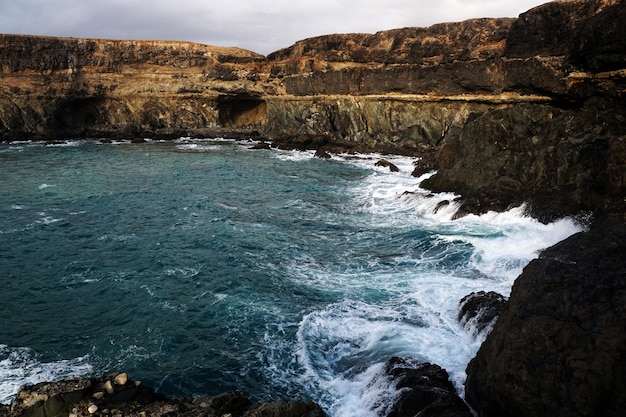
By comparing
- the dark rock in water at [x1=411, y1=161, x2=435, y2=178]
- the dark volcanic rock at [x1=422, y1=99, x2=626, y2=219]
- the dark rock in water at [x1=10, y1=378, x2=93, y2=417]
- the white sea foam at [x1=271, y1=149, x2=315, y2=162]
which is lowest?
the dark rock in water at [x1=10, y1=378, x2=93, y2=417]

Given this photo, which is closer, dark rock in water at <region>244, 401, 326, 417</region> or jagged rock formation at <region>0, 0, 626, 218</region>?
dark rock in water at <region>244, 401, 326, 417</region>

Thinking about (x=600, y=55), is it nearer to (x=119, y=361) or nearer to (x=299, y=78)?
(x=119, y=361)

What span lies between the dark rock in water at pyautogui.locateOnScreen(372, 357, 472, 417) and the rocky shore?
0.47 m

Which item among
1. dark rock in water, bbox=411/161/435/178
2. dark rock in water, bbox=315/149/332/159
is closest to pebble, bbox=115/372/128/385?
dark rock in water, bbox=411/161/435/178

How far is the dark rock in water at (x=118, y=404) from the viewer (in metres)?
7.75

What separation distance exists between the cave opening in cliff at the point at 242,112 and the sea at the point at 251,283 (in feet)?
110

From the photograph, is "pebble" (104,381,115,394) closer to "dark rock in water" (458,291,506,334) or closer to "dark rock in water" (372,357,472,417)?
"dark rock in water" (372,357,472,417)

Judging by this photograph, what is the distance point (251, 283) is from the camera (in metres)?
14.9

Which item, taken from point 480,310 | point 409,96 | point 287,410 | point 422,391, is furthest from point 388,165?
point 287,410

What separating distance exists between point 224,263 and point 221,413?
344 inches

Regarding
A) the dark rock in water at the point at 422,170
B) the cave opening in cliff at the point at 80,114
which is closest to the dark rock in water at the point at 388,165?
the dark rock in water at the point at 422,170

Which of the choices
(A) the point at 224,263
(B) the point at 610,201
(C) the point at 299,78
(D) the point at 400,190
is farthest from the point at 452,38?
(A) the point at 224,263

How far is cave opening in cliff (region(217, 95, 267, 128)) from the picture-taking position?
60.3 m

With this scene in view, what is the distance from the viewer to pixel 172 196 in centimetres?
2697
